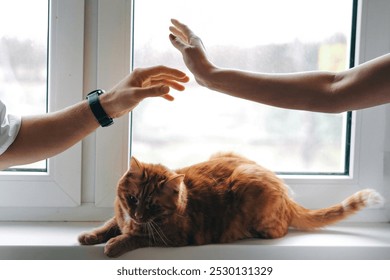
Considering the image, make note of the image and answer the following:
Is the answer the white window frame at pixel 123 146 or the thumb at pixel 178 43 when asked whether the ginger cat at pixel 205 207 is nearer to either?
the white window frame at pixel 123 146

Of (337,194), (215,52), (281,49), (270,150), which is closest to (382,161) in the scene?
(337,194)

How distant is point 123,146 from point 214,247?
0.36 meters

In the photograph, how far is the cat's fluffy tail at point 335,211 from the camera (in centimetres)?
125

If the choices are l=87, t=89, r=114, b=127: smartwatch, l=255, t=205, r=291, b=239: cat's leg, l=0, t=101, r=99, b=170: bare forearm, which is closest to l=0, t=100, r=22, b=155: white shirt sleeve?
l=0, t=101, r=99, b=170: bare forearm

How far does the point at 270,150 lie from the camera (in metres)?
1.39

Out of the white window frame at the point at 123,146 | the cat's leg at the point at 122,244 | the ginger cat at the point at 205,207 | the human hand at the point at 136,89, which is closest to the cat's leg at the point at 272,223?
the ginger cat at the point at 205,207

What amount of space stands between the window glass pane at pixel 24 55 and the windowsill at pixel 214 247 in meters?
0.32

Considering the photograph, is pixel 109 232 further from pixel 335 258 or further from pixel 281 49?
pixel 281 49

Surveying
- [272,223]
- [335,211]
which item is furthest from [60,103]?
[335,211]

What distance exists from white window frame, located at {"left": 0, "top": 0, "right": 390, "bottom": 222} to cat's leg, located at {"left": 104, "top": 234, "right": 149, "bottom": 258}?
0.21 meters

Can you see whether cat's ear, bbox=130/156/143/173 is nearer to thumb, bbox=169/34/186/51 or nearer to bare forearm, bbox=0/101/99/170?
bare forearm, bbox=0/101/99/170

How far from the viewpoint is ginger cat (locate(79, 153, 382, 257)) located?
3.72 ft

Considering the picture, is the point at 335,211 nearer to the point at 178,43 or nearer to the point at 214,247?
the point at 214,247
